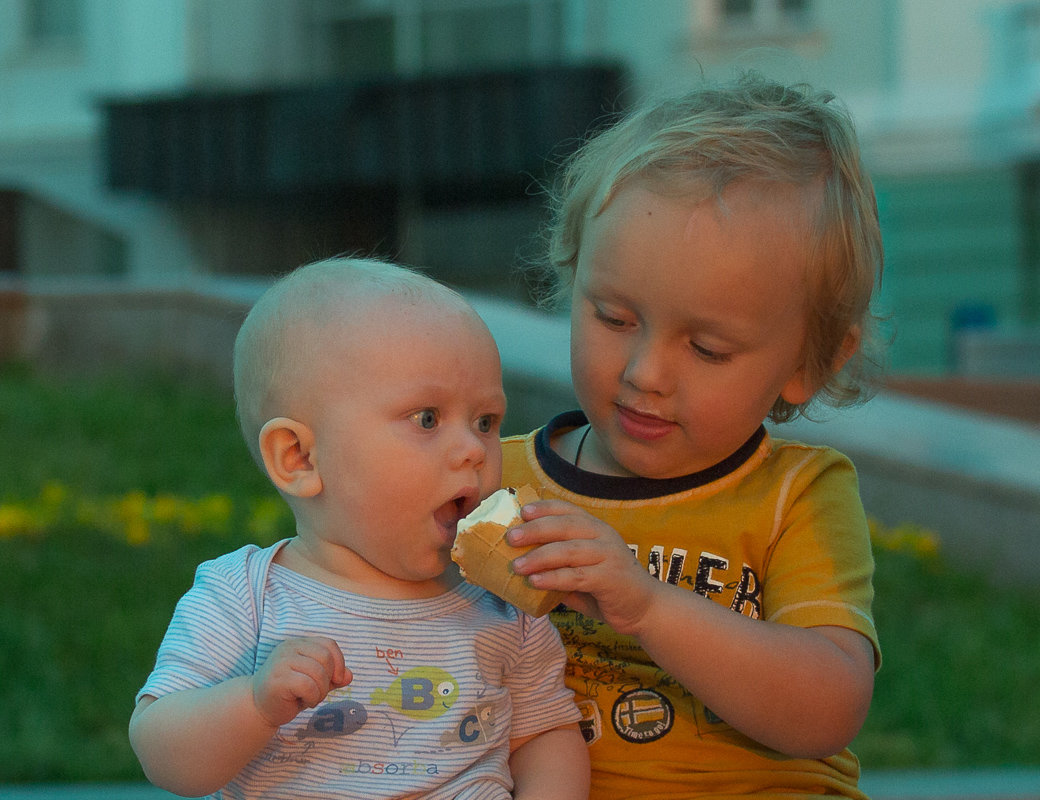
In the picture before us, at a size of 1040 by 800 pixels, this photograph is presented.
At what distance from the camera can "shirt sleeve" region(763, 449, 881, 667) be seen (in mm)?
1738

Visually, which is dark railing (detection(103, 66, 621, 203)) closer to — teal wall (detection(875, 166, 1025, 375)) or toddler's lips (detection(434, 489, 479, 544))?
teal wall (detection(875, 166, 1025, 375))

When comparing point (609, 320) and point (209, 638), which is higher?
point (609, 320)

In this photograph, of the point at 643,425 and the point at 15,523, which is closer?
the point at 643,425

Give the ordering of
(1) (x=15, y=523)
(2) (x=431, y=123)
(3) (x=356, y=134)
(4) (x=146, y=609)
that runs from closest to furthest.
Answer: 1. (4) (x=146, y=609)
2. (1) (x=15, y=523)
3. (2) (x=431, y=123)
4. (3) (x=356, y=134)

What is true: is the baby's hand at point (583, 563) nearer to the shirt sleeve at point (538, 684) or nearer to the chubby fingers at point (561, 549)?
the chubby fingers at point (561, 549)

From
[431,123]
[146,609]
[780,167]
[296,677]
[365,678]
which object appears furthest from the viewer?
[431,123]

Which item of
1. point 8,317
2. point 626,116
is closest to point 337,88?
point 8,317

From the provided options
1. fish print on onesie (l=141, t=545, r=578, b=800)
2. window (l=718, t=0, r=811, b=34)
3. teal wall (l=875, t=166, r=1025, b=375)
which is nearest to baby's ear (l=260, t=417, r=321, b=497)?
fish print on onesie (l=141, t=545, r=578, b=800)

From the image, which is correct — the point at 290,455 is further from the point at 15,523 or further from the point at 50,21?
the point at 50,21

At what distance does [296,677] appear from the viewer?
144cm

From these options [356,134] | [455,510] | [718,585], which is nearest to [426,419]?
[455,510]

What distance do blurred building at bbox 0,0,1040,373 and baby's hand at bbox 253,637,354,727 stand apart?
8730 mm

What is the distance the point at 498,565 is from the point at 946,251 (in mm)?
11939

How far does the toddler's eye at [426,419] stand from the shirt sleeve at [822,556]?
0.51 m
